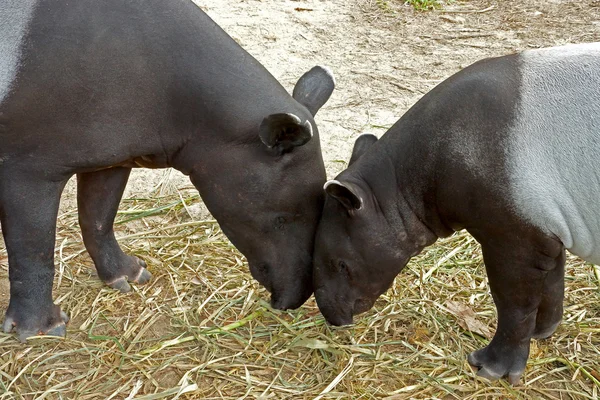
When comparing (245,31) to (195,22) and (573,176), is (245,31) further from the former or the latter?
(573,176)

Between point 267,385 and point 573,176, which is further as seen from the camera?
point 267,385

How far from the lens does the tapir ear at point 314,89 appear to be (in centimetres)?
545

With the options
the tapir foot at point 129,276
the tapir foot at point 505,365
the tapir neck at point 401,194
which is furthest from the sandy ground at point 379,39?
the tapir foot at point 505,365

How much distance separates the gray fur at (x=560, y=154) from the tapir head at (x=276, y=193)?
1.18 m

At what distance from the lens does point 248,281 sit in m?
6.21

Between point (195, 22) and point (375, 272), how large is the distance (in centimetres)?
186

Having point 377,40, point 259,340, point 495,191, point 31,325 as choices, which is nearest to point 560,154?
point 495,191

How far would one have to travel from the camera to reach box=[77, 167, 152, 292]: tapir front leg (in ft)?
19.0

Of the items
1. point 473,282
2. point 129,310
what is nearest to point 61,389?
point 129,310

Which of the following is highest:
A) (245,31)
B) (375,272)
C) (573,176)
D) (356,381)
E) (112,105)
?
(573,176)

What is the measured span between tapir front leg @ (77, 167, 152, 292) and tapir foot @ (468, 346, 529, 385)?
2.49 m

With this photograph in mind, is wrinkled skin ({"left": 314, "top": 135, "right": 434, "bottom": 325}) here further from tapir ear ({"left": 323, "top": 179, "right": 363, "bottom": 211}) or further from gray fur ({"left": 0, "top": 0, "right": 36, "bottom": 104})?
gray fur ({"left": 0, "top": 0, "right": 36, "bottom": 104})

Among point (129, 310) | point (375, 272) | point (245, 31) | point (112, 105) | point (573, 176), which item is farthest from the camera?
point (245, 31)

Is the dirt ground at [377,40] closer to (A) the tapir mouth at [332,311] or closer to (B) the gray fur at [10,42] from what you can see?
(A) the tapir mouth at [332,311]
